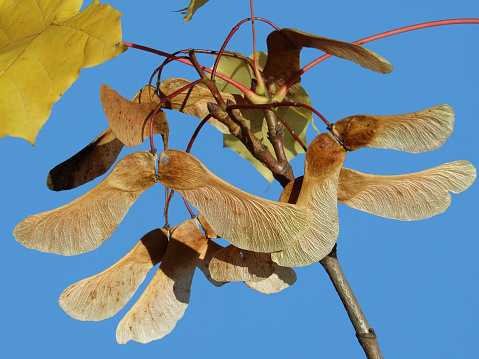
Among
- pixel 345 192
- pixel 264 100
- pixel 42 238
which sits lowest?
pixel 42 238

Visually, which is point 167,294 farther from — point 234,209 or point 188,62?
point 188,62

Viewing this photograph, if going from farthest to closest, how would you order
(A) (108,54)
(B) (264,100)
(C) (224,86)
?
(C) (224,86), (B) (264,100), (A) (108,54)

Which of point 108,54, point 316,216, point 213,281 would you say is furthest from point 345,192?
point 108,54

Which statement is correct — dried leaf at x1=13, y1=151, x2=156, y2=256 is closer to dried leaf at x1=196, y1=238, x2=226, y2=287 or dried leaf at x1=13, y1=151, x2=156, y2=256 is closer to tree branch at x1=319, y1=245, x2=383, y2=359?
dried leaf at x1=196, y1=238, x2=226, y2=287

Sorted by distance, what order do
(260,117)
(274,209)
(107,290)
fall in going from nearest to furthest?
(274,209)
(107,290)
(260,117)

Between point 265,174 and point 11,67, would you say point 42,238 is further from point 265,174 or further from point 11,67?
point 265,174

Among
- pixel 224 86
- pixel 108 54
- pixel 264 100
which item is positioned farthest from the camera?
pixel 224 86

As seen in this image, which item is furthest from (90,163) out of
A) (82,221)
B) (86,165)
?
(82,221)

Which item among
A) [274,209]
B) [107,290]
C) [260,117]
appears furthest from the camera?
[260,117]
